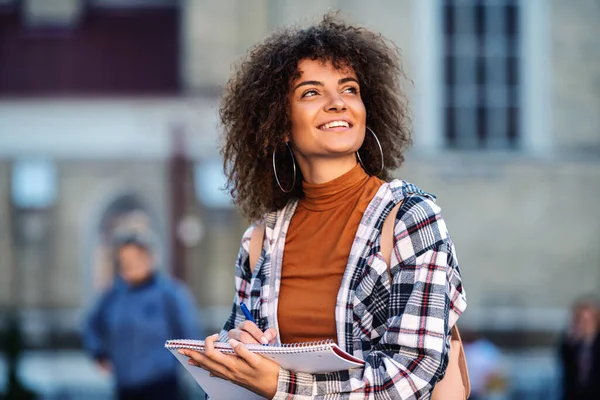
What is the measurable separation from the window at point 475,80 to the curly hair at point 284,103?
509 inches

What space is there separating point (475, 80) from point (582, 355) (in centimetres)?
836

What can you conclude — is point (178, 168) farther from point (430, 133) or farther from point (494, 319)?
point (494, 319)

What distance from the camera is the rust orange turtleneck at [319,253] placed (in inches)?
104

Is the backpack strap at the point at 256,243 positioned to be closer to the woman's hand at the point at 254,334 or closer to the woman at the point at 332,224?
the woman at the point at 332,224

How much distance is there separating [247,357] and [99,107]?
46.6 ft

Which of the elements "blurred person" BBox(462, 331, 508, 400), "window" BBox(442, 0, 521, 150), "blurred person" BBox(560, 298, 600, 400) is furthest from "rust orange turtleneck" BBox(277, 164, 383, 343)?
"window" BBox(442, 0, 521, 150)

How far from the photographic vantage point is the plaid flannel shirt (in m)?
2.38

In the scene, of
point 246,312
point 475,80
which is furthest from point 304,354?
point 475,80

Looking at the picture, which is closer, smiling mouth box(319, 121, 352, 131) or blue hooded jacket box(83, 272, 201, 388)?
smiling mouth box(319, 121, 352, 131)

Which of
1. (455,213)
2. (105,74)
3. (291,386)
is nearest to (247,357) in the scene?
(291,386)

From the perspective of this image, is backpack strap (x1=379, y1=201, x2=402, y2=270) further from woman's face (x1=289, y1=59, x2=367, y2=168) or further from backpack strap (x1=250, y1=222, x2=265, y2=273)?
backpack strap (x1=250, y1=222, x2=265, y2=273)

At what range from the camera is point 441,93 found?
52.0 feet

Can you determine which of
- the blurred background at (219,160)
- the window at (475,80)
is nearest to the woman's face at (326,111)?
the blurred background at (219,160)

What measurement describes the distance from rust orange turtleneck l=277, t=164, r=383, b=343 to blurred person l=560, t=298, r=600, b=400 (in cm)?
562
